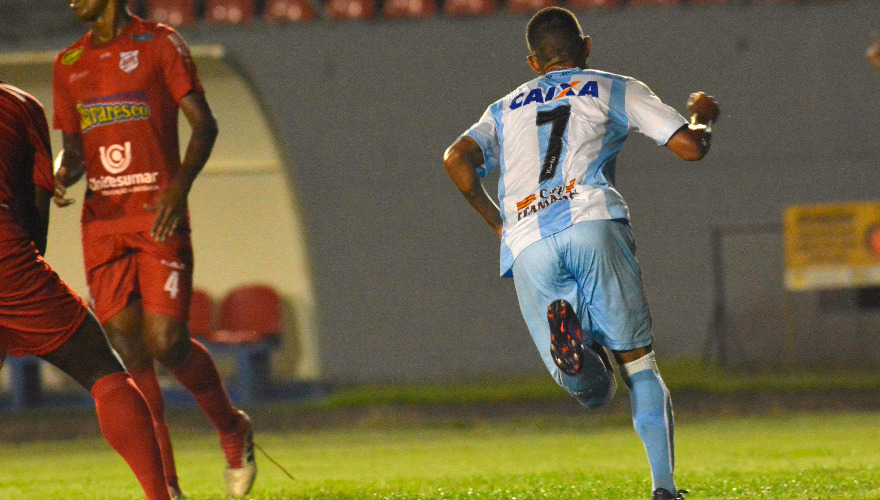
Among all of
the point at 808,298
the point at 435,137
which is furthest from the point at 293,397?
the point at 808,298

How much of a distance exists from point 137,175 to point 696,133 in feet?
8.74

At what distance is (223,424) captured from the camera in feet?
19.9

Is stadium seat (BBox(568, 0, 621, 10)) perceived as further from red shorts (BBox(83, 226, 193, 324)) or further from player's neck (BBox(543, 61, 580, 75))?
player's neck (BBox(543, 61, 580, 75))

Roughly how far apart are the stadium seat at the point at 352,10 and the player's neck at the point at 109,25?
10183mm

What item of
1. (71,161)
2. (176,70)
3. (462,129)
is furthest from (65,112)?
(462,129)

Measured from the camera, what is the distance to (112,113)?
586 centimetres

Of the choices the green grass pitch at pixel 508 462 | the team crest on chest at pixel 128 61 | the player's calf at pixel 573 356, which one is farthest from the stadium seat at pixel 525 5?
the player's calf at pixel 573 356

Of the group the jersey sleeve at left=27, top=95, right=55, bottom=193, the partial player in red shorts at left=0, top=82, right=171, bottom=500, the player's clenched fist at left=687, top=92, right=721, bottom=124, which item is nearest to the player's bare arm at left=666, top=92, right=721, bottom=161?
the player's clenched fist at left=687, top=92, right=721, bottom=124

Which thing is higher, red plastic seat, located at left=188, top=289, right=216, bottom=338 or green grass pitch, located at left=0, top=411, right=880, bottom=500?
green grass pitch, located at left=0, top=411, right=880, bottom=500

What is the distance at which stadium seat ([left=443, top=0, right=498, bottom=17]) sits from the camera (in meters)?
15.9

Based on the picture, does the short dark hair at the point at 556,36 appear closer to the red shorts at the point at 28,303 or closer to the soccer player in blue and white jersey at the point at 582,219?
the soccer player in blue and white jersey at the point at 582,219

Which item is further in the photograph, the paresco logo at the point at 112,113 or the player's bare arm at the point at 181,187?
the paresco logo at the point at 112,113

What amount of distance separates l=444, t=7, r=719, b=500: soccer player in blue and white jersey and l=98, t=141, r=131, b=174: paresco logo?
74.2 inches

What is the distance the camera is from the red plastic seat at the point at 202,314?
16562mm
